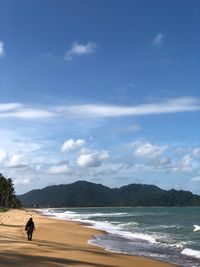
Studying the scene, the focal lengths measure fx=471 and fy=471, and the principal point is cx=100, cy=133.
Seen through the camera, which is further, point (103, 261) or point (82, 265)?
point (103, 261)

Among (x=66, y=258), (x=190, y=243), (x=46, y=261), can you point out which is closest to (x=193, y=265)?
(x=66, y=258)

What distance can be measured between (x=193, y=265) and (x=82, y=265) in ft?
19.5

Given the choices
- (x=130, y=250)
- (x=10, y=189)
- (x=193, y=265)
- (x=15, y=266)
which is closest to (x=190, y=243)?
(x=130, y=250)

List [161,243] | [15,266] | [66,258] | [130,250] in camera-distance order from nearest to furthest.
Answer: [15,266] → [66,258] → [130,250] → [161,243]

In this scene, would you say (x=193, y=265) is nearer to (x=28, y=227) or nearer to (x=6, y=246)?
(x=6, y=246)

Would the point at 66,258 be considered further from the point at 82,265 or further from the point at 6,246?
the point at 6,246

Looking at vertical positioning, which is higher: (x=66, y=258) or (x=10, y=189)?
(x=10, y=189)

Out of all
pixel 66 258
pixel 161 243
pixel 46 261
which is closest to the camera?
pixel 46 261

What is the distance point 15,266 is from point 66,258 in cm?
383

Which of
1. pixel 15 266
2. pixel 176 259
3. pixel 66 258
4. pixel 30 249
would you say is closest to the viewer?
pixel 15 266

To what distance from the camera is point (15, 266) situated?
1564 centimetres

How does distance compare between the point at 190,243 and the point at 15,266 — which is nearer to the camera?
the point at 15,266

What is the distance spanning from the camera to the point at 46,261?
17500 millimetres

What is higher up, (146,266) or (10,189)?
(10,189)
